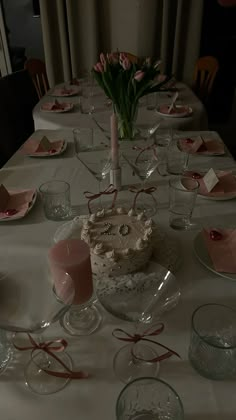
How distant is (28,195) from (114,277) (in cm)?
46

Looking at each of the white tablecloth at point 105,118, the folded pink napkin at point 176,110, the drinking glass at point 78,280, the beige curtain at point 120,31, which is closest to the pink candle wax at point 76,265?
the drinking glass at point 78,280

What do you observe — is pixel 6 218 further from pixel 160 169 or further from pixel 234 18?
pixel 234 18

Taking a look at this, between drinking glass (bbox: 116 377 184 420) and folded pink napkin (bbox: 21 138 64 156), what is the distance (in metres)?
0.98

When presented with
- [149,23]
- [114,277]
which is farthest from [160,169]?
[149,23]

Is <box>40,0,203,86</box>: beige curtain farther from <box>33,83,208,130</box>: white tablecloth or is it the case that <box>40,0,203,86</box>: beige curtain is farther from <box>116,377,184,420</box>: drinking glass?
<box>116,377,184,420</box>: drinking glass

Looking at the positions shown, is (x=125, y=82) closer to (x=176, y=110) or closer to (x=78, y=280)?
(x=176, y=110)

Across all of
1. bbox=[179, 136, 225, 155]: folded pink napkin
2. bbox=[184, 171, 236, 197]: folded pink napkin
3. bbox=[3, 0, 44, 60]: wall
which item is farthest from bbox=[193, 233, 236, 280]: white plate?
bbox=[3, 0, 44, 60]: wall

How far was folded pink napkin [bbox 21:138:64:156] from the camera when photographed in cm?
134

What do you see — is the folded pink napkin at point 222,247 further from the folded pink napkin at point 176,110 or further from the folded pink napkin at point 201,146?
the folded pink napkin at point 176,110

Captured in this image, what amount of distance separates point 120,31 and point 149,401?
2.93 metres

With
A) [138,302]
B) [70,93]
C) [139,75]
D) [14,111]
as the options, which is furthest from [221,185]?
[14,111]

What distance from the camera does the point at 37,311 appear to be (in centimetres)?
60

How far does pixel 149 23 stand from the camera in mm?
2746

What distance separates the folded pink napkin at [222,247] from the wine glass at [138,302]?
15 cm
